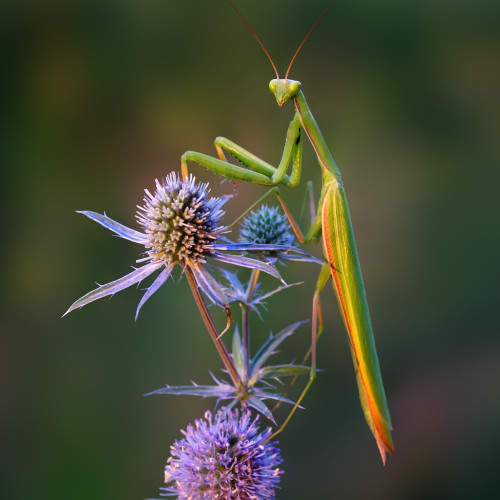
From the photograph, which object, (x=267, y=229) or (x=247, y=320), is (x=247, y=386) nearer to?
(x=247, y=320)

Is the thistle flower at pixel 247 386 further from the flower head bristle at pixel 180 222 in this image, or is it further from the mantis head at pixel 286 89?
the mantis head at pixel 286 89

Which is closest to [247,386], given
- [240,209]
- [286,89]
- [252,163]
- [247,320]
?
[247,320]

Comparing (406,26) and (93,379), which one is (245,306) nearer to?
(93,379)

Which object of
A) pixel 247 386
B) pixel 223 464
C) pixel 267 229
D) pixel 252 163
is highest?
pixel 252 163

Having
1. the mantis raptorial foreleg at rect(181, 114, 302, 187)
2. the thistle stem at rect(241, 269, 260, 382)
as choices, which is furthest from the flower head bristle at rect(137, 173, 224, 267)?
the thistle stem at rect(241, 269, 260, 382)

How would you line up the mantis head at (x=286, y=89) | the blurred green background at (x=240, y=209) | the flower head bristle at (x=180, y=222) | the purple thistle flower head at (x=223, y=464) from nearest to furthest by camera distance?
the purple thistle flower head at (x=223, y=464), the flower head bristle at (x=180, y=222), the mantis head at (x=286, y=89), the blurred green background at (x=240, y=209)

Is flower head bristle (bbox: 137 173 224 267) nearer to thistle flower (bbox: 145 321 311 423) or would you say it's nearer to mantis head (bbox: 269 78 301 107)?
thistle flower (bbox: 145 321 311 423)

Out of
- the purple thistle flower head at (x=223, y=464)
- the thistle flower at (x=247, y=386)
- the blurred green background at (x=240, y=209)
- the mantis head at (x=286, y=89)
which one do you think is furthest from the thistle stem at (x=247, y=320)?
the blurred green background at (x=240, y=209)
